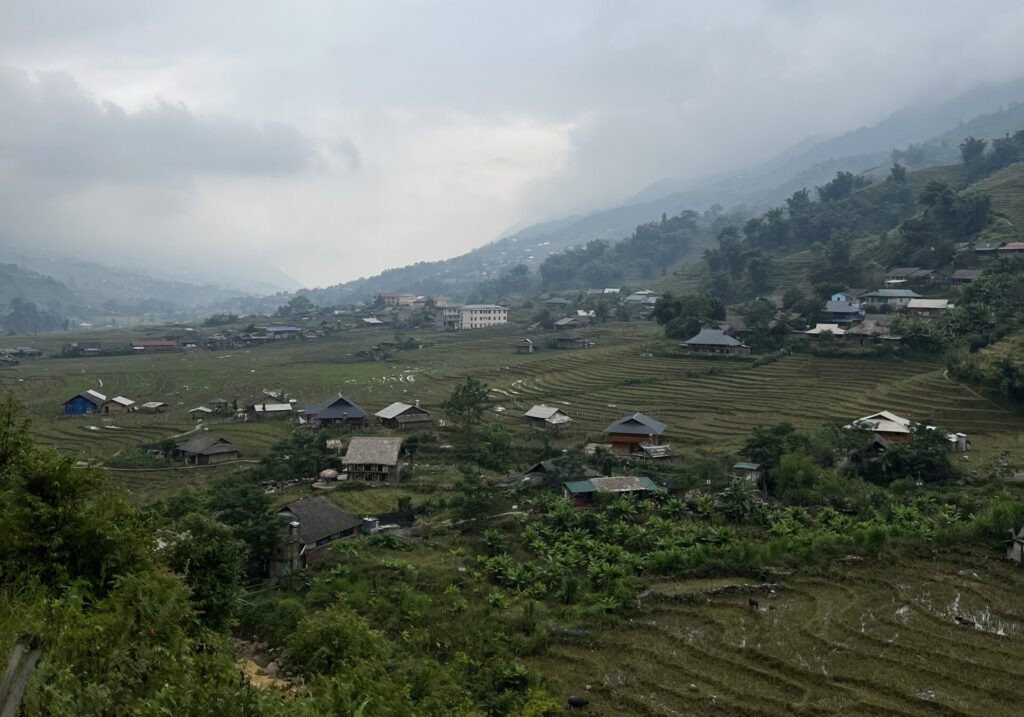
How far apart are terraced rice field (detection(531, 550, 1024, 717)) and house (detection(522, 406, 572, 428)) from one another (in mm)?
16887

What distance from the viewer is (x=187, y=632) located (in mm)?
10891

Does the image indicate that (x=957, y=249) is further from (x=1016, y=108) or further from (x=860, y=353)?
(x=1016, y=108)

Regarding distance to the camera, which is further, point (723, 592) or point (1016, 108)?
point (1016, 108)

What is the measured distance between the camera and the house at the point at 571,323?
6638 centimetres

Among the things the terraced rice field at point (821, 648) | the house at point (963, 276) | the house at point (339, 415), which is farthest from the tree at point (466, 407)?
the house at point (963, 276)

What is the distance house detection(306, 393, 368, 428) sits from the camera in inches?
1427

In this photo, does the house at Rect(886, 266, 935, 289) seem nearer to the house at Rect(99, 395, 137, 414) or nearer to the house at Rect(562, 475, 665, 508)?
the house at Rect(562, 475, 665, 508)

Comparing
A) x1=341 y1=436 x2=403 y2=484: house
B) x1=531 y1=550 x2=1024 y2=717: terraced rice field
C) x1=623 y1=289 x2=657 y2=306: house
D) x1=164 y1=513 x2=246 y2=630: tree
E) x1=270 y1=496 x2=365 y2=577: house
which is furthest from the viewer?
x1=623 y1=289 x2=657 y2=306: house

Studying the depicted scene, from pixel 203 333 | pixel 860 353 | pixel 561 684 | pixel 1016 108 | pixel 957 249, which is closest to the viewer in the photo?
pixel 561 684

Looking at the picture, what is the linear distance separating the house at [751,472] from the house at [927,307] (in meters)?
27.3

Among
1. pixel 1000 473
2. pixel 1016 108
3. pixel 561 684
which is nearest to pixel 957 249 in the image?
pixel 1000 473

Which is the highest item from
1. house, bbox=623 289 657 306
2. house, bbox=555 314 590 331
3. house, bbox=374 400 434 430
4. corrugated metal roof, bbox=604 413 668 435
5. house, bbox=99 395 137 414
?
house, bbox=623 289 657 306

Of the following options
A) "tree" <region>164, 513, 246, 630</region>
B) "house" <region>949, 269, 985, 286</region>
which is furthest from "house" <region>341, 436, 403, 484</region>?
"house" <region>949, 269, 985, 286</region>

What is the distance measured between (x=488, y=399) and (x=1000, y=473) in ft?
81.7
